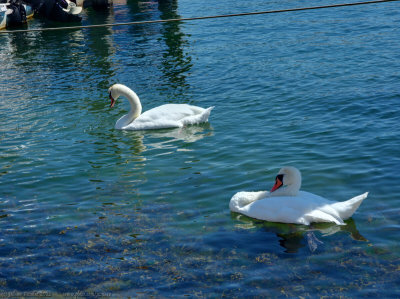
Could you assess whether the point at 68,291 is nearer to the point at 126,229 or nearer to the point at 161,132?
the point at 126,229

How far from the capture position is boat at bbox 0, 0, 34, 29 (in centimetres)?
3192

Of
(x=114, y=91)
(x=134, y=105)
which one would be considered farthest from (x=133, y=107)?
(x=114, y=91)

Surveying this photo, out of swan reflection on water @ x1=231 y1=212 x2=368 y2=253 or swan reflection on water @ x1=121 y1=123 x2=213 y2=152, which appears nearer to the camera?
swan reflection on water @ x1=231 y1=212 x2=368 y2=253

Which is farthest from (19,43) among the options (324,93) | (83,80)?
(324,93)

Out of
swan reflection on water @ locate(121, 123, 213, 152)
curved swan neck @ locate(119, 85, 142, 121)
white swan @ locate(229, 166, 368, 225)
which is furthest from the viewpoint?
curved swan neck @ locate(119, 85, 142, 121)

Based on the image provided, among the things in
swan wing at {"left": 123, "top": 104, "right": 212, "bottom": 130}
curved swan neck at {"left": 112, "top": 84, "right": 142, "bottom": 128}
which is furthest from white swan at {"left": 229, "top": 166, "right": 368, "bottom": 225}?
curved swan neck at {"left": 112, "top": 84, "right": 142, "bottom": 128}

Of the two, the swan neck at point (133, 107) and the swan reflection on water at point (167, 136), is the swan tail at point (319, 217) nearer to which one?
the swan reflection on water at point (167, 136)

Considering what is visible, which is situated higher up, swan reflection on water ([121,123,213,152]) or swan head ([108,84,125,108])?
swan head ([108,84,125,108])

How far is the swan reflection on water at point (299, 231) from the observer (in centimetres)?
793

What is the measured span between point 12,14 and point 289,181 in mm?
27523

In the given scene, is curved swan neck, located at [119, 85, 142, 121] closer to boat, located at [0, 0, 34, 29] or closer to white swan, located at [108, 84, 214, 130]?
white swan, located at [108, 84, 214, 130]

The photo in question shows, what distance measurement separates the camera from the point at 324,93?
1512cm

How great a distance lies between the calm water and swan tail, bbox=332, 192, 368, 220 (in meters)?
0.21

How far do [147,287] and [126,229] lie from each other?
179cm
